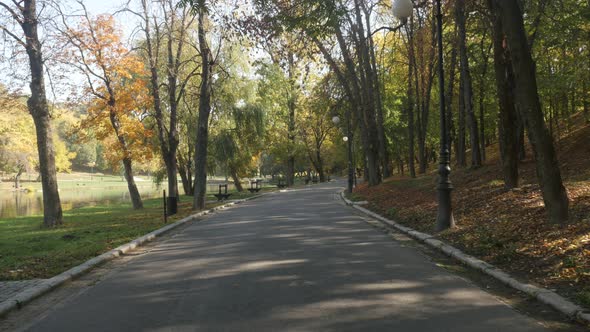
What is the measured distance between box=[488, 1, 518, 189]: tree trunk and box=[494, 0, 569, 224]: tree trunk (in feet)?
15.0

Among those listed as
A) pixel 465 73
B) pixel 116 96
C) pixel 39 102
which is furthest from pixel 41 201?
pixel 465 73

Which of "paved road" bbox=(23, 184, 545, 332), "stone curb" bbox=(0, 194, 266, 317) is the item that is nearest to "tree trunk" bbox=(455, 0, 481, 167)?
"paved road" bbox=(23, 184, 545, 332)

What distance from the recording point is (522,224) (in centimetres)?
888

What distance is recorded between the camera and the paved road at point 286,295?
4.82 meters

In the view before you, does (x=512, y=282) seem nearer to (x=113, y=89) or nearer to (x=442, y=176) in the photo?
(x=442, y=176)

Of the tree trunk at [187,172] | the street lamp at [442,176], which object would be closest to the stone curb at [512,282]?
the street lamp at [442,176]

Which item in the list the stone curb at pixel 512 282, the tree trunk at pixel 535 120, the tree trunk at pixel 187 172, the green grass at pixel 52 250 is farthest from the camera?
the tree trunk at pixel 187 172

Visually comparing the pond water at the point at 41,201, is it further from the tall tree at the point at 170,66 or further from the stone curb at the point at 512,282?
the stone curb at the point at 512,282

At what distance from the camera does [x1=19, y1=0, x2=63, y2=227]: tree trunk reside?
16.3 meters

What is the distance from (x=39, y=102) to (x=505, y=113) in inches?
593

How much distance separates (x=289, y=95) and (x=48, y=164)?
35458mm

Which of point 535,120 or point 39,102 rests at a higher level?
point 39,102

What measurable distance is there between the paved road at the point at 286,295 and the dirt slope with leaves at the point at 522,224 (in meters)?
1.00

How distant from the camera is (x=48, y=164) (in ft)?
55.2
